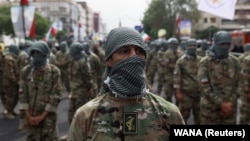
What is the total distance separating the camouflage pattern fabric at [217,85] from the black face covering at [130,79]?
3392 mm

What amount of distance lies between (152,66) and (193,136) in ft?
36.4

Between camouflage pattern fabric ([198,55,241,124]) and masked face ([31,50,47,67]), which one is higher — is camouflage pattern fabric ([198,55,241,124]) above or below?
below

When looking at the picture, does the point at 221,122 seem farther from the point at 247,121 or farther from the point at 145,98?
the point at 145,98

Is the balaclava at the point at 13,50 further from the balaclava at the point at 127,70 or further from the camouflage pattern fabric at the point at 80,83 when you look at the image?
the balaclava at the point at 127,70

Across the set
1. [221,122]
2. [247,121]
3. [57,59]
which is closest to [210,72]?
[221,122]

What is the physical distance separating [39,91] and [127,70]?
2935 millimetres

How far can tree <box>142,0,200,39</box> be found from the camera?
69062 millimetres

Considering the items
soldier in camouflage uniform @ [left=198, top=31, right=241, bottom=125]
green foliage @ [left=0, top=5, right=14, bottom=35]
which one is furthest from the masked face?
green foliage @ [left=0, top=5, right=14, bottom=35]

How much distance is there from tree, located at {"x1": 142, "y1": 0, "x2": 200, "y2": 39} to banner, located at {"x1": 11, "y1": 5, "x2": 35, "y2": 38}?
58.1 metres

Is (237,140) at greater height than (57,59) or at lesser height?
greater

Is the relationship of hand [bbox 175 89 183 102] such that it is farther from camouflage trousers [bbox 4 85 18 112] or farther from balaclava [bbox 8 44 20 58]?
balaclava [bbox 8 44 20 58]

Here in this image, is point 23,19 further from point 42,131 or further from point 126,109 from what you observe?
point 126,109

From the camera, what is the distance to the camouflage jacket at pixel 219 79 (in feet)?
18.0

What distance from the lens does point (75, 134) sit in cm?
230
